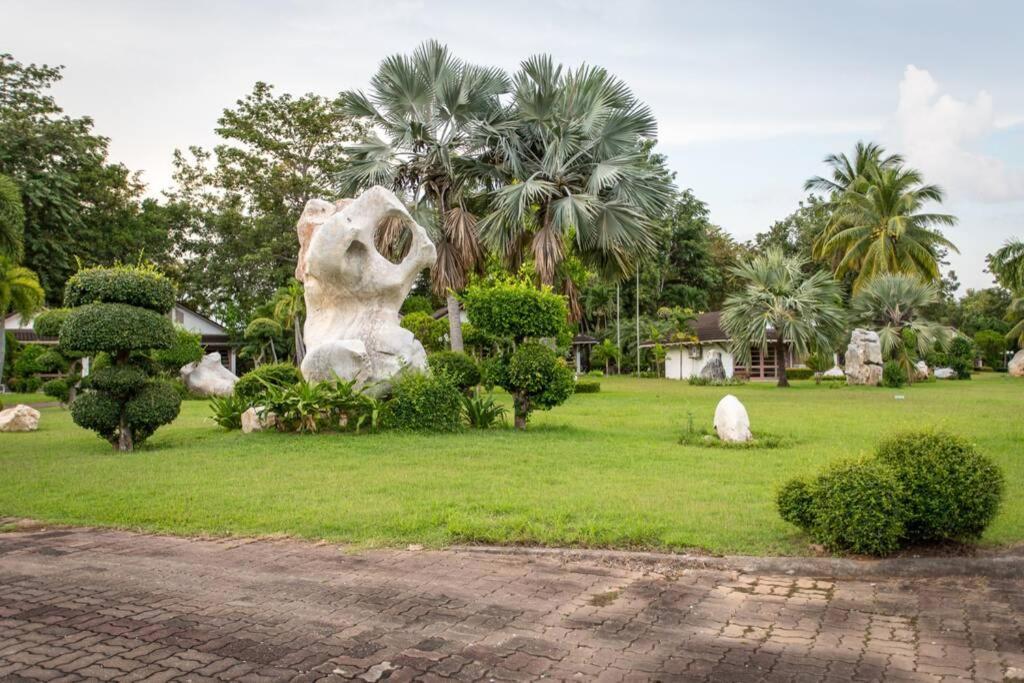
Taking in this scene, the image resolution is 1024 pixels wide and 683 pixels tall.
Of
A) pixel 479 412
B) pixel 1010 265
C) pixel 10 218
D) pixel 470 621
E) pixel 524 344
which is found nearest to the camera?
pixel 470 621

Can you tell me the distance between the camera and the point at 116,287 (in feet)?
38.9

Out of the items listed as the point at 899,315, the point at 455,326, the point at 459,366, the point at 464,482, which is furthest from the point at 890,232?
→ the point at 464,482

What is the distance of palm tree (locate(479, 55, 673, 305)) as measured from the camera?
20703 millimetres

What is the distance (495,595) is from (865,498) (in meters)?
2.79

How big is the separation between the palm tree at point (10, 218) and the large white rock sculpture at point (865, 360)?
27.8 metres

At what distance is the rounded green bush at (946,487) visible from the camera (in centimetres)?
578

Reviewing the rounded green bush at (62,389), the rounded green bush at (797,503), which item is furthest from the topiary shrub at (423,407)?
the rounded green bush at (62,389)

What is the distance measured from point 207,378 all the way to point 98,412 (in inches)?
624

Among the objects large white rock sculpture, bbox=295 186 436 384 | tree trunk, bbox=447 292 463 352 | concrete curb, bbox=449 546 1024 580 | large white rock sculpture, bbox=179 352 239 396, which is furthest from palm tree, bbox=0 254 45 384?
concrete curb, bbox=449 546 1024 580

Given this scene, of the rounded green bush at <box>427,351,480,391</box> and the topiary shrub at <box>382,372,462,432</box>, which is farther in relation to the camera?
the rounded green bush at <box>427,351,480,391</box>

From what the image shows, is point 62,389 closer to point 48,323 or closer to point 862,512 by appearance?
point 48,323

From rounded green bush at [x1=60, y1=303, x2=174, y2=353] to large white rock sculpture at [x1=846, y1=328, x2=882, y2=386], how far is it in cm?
2627

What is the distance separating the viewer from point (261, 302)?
40031 mm

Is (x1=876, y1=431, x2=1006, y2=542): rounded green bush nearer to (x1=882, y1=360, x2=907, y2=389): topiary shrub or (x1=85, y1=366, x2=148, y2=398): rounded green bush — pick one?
(x1=85, y1=366, x2=148, y2=398): rounded green bush
